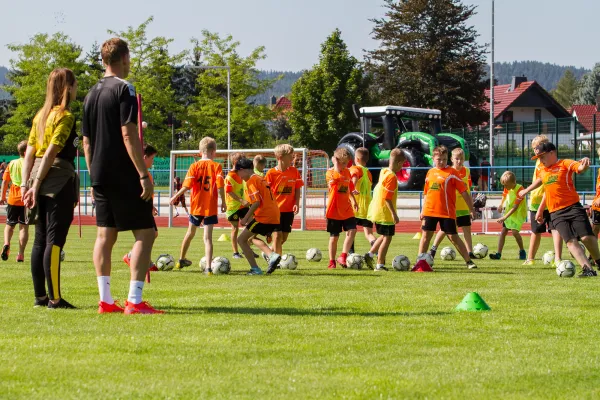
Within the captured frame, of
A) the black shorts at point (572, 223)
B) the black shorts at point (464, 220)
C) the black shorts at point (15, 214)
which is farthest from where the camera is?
the black shorts at point (464, 220)

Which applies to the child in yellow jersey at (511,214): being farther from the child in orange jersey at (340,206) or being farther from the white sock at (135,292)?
Result: the white sock at (135,292)

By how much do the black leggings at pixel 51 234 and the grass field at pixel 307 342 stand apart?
304 millimetres

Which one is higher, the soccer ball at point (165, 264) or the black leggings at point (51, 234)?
the black leggings at point (51, 234)

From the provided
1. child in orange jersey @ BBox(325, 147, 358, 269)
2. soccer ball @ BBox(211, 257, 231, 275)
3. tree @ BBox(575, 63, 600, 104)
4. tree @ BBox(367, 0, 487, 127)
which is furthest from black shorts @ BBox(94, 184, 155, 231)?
tree @ BBox(575, 63, 600, 104)

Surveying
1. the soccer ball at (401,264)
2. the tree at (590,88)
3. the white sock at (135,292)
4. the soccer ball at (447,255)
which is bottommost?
the soccer ball at (447,255)

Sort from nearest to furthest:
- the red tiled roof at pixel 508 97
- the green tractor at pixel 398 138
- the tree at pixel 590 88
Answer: the green tractor at pixel 398 138, the red tiled roof at pixel 508 97, the tree at pixel 590 88

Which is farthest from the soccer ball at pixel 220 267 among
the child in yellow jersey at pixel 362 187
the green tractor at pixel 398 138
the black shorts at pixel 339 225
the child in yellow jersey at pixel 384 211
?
the green tractor at pixel 398 138

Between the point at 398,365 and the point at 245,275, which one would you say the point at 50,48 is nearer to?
the point at 245,275

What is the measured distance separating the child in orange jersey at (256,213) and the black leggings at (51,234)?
422cm

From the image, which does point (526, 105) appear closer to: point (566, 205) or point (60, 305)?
point (566, 205)

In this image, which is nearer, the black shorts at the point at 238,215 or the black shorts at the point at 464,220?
the black shorts at the point at 238,215

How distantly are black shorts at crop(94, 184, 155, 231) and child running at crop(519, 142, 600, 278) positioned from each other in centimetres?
609

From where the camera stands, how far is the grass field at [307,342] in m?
4.91

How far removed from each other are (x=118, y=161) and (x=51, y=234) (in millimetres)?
1121
